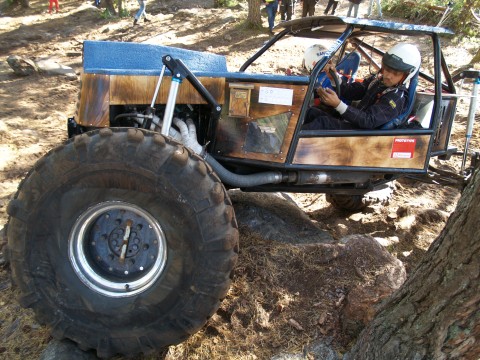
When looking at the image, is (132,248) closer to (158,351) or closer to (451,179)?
(158,351)

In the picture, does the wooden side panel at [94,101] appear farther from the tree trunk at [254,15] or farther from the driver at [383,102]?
the tree trunk at [254,15]

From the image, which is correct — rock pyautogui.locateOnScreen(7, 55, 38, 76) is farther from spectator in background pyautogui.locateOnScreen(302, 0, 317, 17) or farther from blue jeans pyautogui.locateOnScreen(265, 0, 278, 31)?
spectator in background pyautogui.locateOnScreen(302, 0, 317, 17)

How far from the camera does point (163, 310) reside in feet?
7.20

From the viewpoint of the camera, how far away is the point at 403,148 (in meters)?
3.13

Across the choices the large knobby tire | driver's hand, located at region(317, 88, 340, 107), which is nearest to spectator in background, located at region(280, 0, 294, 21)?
driver's hand, located at region(317, 88, 340, 107)

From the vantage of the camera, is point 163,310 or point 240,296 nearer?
point 163,310

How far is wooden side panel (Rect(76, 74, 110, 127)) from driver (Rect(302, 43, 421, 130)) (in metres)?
1.35

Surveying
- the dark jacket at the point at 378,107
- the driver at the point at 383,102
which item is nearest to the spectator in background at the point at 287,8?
the dark jacket at the point at 378,107

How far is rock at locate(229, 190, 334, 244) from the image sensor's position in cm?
334

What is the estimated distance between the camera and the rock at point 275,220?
3.34m

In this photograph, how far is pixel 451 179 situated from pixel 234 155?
6.88 ft

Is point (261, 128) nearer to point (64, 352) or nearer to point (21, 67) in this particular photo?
point (64, 352)

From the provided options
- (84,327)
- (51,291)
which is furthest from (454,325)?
(51,291)

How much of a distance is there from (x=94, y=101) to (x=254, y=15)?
927 cm
